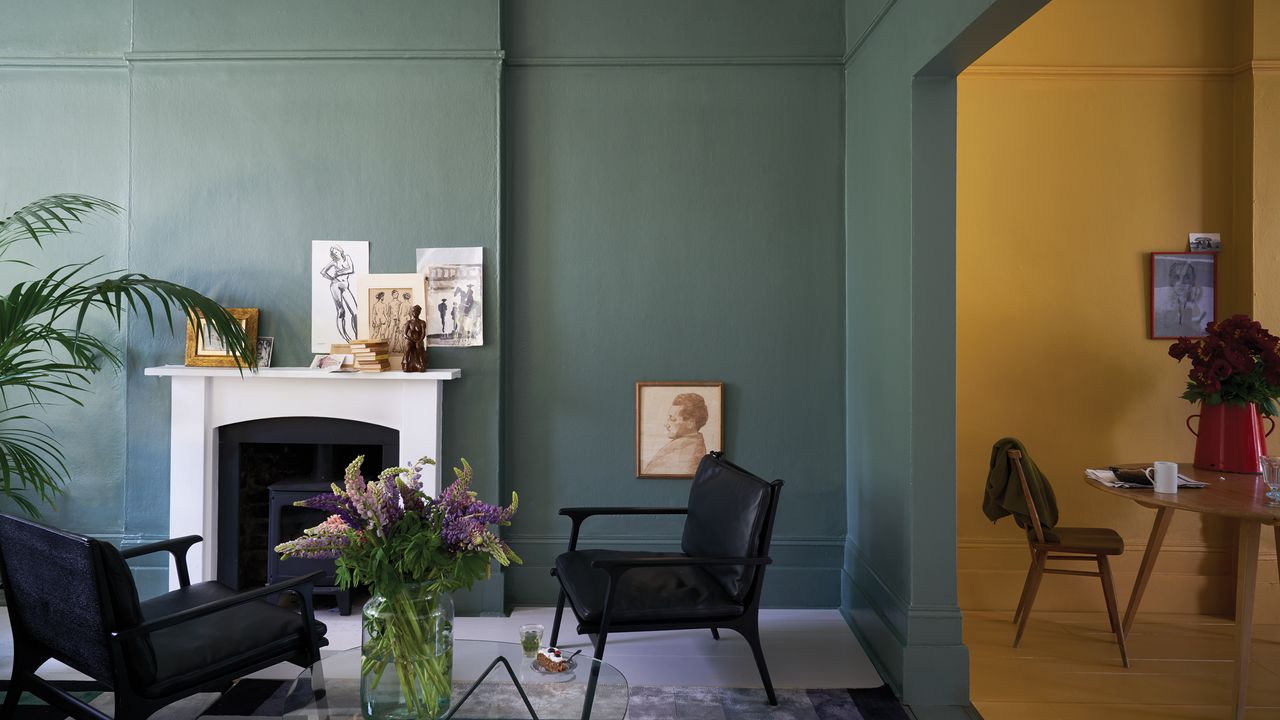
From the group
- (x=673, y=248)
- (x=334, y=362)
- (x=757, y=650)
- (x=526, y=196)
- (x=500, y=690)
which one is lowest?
(x=757, y=650)

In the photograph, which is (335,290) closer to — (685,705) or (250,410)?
(250,410)

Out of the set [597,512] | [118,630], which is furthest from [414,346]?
[118,630]

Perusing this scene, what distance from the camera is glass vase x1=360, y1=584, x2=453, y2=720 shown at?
221cm

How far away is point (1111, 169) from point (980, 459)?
1.76 m

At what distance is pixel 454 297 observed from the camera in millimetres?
4348

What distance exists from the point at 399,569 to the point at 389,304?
2411 millimetres

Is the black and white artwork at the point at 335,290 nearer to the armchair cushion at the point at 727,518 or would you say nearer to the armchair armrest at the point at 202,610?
the armchair armrest at the point at 202,610

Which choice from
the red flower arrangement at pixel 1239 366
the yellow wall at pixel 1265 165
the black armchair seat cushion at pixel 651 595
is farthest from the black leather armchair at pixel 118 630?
the yellow wall at pixel 1265 165

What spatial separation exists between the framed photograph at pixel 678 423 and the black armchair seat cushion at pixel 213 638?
2000 millimetres

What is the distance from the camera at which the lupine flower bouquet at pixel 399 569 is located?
2195 mm

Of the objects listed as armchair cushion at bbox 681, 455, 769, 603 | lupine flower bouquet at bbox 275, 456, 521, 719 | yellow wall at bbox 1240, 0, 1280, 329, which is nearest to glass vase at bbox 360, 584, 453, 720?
lupine flower bouquet at bbox 275, 456, 521, 719

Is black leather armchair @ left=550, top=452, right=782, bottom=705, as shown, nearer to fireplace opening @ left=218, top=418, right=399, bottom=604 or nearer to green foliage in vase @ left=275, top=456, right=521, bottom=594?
green foliage in vase @ left=275, top=456, right=521, bottom=594

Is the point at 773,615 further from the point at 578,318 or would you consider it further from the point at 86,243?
the point at 86,243

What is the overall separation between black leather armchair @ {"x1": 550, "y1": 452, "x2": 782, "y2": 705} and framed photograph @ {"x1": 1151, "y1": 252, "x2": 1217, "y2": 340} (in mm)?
2664
